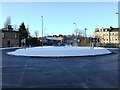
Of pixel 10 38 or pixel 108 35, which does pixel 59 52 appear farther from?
pixel 108 35

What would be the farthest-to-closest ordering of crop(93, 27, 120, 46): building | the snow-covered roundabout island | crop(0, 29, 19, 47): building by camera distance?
crop(93, 27, 120, 46): building
crop(0, 29, 19, 47): building
the snow-covered roundabout island

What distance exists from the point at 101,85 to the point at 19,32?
327 ft

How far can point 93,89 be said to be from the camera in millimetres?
11336

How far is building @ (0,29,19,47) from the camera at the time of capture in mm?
102287

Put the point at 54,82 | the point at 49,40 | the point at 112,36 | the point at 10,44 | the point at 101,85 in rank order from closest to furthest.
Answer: the point at 101,85, the point at 54,82, the point at 10,44, the point at 49,40, the point at 112,36

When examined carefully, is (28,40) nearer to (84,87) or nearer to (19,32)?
(19,32)

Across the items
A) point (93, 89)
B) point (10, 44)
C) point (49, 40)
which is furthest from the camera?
point (49, 40)

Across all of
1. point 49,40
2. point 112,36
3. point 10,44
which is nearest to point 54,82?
point 10,44

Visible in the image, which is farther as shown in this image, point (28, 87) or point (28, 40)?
point (28, 40)

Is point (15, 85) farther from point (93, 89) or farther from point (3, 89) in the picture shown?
point (93, 89)

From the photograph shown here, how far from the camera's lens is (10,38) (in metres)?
105

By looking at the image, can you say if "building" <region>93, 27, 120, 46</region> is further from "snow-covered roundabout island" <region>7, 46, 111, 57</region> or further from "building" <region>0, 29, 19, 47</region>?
"snow-covered roundabout island" <region>7, 46, 111, 57</region>

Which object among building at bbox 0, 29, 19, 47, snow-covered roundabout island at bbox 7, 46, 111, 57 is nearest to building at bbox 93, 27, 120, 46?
building at bbox 0, 29, 19, 47

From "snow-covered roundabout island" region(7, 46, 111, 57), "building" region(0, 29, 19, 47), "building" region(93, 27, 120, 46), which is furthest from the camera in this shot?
"building" region(93, 27, 120, 46)
